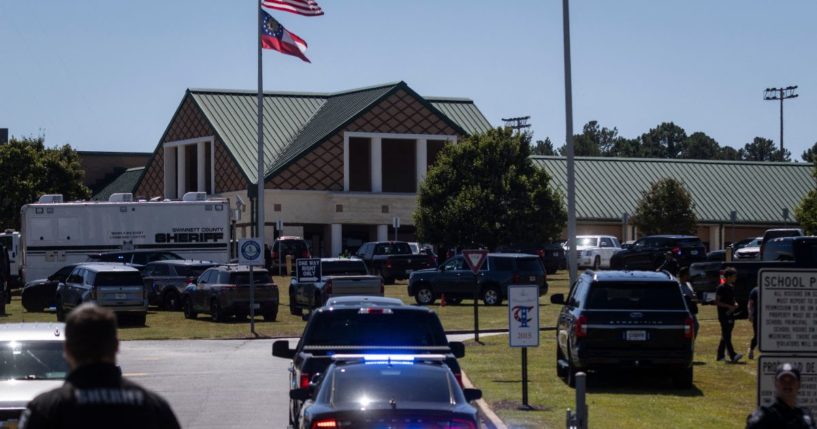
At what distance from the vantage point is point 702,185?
83.6 meters

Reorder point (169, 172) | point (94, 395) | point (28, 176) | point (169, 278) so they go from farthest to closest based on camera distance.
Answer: point (169, 172)
point (28, 176)
point (169, 278)
point (94, 395)

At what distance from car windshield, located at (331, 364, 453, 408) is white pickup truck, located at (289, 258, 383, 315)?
23649 mm

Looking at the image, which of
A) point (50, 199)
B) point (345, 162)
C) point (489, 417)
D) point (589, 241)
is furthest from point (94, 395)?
point (345, 162)

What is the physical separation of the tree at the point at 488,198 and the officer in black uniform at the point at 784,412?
181 feet

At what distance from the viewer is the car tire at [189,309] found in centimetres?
3862

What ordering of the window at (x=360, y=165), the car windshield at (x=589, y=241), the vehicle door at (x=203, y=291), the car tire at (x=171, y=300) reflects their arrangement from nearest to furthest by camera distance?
1. the vehicle door at (x=203, y=291)
2. the car tire at (x=171, y=300)
3. the car windshield at (x=589, y=241)
4. the window at (x=360, y=165)

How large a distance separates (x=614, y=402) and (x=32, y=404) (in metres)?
13.0

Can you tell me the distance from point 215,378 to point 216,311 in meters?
15.2

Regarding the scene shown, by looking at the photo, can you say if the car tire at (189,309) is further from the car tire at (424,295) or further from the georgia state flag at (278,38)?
the georgia state flag at (278,38)

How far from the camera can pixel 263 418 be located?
17.1m

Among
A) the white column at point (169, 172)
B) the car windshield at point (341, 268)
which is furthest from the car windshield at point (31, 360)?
the white column at point (169, 172)

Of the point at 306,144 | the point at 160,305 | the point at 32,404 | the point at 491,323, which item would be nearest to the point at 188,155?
the point at 306,144

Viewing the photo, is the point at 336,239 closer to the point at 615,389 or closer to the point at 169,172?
the point at 169,172

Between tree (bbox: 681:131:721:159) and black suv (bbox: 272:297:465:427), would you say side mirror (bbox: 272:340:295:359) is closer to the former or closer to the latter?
black suv (bbox: 272:297:465:427)
